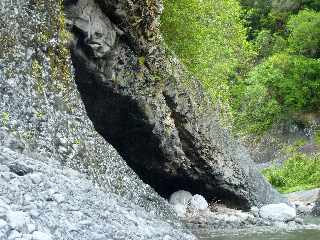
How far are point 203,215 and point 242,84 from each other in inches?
980

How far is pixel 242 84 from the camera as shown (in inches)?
1678

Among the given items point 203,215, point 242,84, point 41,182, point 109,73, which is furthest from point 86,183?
point 242,84

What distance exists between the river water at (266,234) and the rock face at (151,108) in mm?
3426

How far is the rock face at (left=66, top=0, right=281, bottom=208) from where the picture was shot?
15656 mm

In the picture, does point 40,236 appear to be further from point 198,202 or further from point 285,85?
point 285,85

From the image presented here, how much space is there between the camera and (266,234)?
51.5 ft

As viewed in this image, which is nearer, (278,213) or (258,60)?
(278,213)

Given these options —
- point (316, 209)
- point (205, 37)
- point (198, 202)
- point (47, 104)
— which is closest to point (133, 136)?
point (198, 202)

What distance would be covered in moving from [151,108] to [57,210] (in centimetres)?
930

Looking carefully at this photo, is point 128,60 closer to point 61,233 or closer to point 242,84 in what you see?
point 61,233

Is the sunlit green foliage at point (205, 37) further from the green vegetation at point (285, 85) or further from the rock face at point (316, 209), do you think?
the green vegetation at point (285, 85)

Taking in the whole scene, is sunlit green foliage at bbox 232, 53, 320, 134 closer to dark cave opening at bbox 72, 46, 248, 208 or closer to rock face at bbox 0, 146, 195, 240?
dark cave opening at bbox 72, 46, 248, 208

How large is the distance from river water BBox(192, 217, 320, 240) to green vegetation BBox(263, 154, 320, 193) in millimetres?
11564

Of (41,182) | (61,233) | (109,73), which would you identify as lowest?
(61,233)
